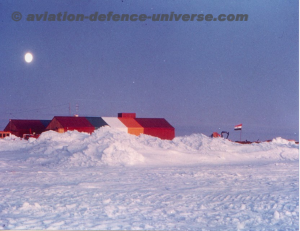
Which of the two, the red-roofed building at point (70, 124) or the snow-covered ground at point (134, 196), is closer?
the snow-covered ground at point (134, 196)

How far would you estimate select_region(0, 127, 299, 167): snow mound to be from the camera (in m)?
14.3

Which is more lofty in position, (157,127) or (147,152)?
(157,127)

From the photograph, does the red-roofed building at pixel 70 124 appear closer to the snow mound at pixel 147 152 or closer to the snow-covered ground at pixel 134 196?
the snow mound at pixel 147 152

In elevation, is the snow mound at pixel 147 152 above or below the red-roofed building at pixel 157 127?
below

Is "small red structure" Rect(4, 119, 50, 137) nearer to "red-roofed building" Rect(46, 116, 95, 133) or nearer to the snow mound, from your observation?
"red-roofed building" Rect(46, 116, 95, 133)

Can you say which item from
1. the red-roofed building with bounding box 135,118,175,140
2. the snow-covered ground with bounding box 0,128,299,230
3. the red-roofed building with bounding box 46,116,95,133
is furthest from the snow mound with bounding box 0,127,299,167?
the red-roofed building with bounding box 135,118,175,140

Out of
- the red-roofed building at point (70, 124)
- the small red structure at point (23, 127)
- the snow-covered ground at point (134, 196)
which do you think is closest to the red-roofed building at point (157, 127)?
the red-roofed building at point (70, 124)

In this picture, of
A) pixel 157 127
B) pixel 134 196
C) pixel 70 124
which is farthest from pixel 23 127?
pixel 134 196

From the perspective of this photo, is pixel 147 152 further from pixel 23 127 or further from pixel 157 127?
pixel 23 127

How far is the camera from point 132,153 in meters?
14.8

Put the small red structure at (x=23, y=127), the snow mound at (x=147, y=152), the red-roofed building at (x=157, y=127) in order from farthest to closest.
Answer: the small red structure at (x=23, y=127), the red-roofed building at (x=157, y=127), the snow mound at (x=147, y=152)

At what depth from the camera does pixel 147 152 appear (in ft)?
52.8

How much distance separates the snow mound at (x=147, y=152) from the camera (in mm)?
14297

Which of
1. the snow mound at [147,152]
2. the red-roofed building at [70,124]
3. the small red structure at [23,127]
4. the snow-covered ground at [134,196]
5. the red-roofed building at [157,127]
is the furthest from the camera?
the small red structure at [23,127]
